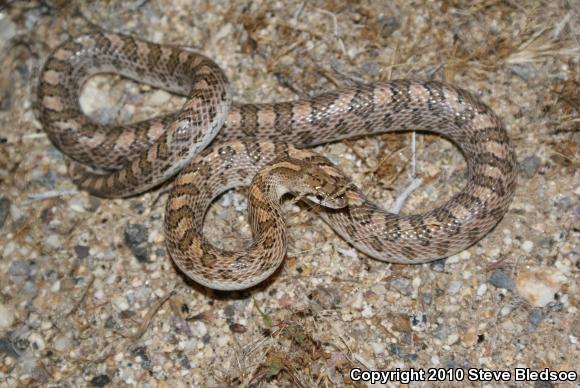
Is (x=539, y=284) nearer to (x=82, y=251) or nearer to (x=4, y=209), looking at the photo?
(x=82, y=251)

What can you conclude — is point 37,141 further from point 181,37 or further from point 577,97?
point 577,97

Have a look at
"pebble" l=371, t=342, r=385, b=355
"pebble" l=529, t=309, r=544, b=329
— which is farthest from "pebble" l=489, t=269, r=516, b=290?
"pebble" l=371, t=342, r=385, b=355

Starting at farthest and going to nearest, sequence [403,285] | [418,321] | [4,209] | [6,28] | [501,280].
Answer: [6,28] < [4,209] < [403,285] < [501,280] < [418,321]

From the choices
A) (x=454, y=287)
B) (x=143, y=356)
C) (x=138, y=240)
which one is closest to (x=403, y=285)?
(x=454, y=287)

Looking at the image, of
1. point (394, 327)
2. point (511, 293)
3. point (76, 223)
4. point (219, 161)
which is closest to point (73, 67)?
point (76, 223)

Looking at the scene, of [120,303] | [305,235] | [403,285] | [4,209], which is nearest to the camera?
[403,285]

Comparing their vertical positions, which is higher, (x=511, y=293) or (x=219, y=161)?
(x=219, y=161)
